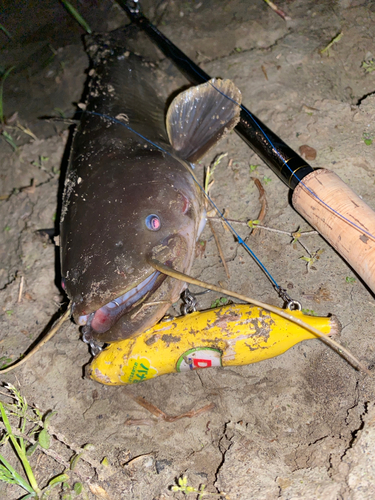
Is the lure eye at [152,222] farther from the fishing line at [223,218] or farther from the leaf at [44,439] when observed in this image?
the leaf at [44,439]

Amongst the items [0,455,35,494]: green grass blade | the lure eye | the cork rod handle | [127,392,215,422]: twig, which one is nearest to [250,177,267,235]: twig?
the cork rod handle

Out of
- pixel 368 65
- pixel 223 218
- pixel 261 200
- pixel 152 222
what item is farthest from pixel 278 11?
pixel 152 222

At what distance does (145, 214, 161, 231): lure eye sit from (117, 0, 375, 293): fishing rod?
0.92 metres

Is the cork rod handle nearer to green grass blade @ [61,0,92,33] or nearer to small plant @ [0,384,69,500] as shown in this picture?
small plant @ [0,384,69,500]

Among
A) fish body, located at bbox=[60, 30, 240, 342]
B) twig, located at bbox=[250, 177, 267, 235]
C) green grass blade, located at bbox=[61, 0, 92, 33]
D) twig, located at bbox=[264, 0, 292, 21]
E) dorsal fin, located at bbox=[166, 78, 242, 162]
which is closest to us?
fish body, located at bbox=[60, 30, 240, 342]

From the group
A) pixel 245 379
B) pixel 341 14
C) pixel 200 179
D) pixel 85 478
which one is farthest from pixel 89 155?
pixel 341 14

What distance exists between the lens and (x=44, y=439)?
2221mm

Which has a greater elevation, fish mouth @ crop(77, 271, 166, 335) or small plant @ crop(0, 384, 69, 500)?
fish mouth @ crop(77, 271, 166, 335)

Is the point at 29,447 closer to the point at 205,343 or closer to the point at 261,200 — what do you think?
the point at 205,343

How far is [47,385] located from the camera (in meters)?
2.60

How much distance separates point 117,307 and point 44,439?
93 centimetres

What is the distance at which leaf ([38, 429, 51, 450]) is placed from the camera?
2201mm

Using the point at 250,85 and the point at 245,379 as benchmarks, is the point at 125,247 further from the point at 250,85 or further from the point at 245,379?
the point at 250,85

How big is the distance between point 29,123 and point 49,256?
197 cm
